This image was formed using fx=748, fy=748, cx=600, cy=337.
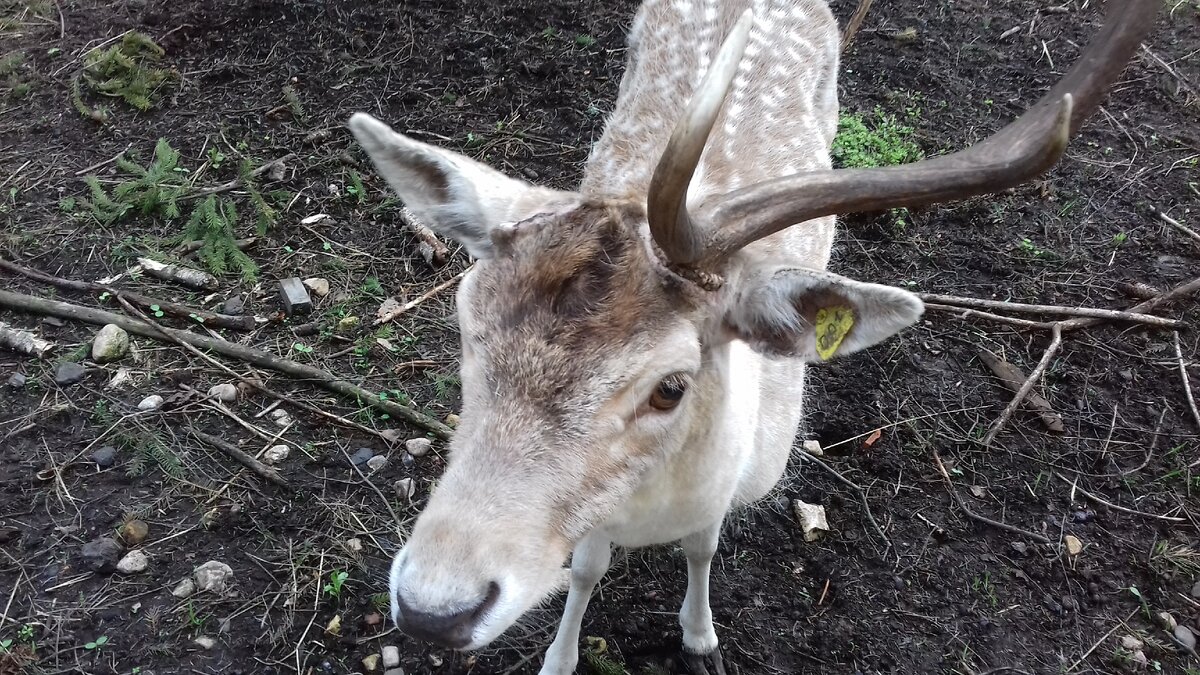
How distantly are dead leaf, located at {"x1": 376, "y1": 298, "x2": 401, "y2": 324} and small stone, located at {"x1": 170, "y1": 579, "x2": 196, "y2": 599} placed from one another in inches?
69.5

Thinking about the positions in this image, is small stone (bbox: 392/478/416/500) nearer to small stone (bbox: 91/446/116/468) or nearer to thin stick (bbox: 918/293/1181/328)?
small stone (bbox: 91/446/116/468)

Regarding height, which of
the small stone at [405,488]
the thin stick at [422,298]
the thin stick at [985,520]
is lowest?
the small stone at [405,488]

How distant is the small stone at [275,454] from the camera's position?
3.91m

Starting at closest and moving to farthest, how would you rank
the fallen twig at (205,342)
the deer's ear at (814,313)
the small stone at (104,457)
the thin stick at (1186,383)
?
the deer's ear at (814,313), the small stone at (104,457), the fallen twig at (205,342), the thin stick at (1186,383)

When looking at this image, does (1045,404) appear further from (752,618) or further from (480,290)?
(480,290)

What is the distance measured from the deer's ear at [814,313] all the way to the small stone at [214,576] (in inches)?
106

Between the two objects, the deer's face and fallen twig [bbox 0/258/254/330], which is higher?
the deer's face

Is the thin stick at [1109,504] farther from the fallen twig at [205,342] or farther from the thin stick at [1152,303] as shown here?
the fallen twig at [205,342]

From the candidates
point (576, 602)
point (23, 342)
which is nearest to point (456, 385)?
point (576, 602)

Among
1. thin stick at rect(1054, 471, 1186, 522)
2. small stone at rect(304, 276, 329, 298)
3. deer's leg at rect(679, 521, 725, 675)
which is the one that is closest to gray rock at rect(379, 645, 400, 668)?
deer's leg at rect(679, 521, 725, 675)

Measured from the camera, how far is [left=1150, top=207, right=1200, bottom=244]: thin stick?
17.5 ft

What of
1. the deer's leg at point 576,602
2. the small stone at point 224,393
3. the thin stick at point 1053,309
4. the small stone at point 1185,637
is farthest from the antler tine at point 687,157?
the small stone at point 1185,637

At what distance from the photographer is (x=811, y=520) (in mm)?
3906

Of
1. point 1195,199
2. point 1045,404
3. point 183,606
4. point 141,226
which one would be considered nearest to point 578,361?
point 183,606
